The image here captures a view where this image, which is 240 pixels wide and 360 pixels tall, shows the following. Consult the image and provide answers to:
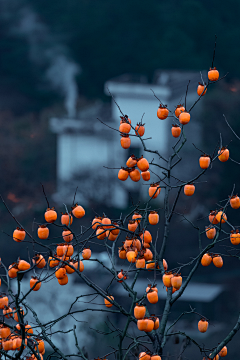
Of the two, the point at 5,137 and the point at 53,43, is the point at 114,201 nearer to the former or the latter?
the point at 5,137

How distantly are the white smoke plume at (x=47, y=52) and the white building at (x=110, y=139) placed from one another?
179cm

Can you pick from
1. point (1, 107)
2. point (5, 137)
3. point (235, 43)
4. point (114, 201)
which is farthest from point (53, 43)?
point (114, 201)

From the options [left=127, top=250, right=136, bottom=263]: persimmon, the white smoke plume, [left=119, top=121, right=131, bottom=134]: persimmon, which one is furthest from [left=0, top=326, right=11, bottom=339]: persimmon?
the white smoke plume

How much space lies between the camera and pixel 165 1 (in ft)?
37.2

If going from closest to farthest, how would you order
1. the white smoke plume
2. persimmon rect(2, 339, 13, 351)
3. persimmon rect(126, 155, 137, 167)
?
1. persimmon rect(2, 339, 13, 351)
2. persimmon rect(126, 155, 137, 167)
3. the white smoke plume

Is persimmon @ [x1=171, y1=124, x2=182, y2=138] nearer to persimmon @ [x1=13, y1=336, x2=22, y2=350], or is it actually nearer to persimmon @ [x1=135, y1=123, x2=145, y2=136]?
persimmon @ [x1=135, y1=123, x2=145, y2=136]

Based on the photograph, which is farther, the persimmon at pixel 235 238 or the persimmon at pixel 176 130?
the persimmon at pixel 176 130

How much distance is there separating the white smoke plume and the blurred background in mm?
29

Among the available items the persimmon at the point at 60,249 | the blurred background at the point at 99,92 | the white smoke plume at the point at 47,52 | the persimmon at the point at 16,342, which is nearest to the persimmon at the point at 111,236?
the persimmon at the point at 60,249

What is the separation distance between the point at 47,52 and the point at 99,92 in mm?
2236

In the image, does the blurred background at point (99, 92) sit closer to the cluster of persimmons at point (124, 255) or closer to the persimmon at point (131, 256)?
the cluster of persimmons at point (124, 255)

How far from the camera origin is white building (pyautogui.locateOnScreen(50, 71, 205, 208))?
7.94 m

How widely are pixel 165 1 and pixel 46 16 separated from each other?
358 centimetres

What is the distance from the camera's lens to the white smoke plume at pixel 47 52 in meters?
10.9
